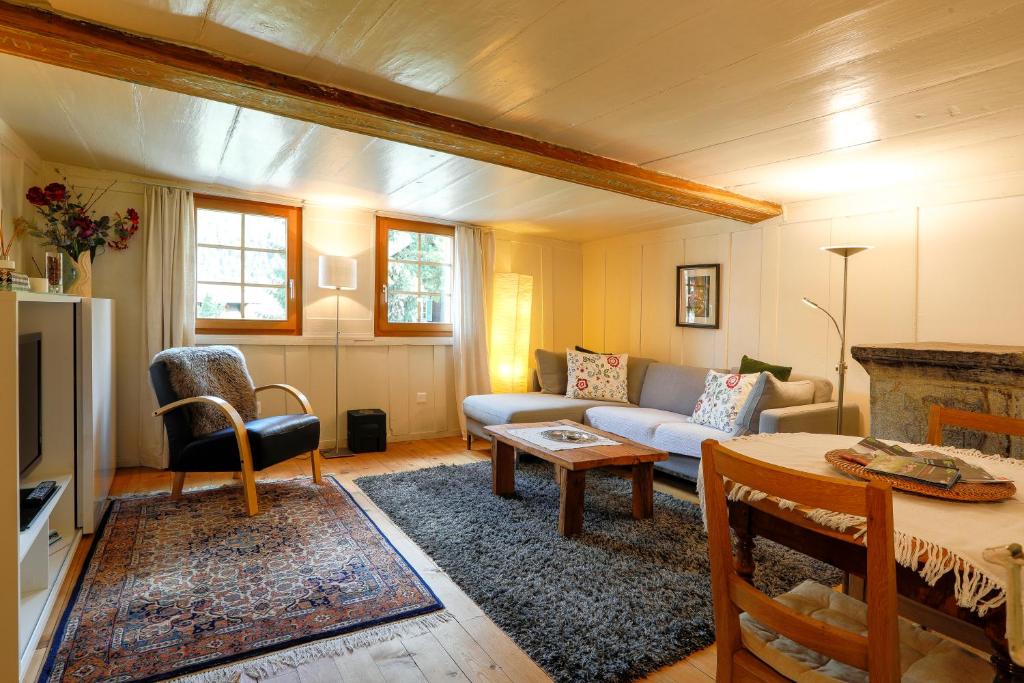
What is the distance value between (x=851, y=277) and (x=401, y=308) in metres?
3.59

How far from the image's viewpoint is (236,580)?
2.34 meters

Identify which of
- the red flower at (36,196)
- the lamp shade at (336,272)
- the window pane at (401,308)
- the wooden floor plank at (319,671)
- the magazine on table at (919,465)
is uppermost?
the red flower at (36,196)

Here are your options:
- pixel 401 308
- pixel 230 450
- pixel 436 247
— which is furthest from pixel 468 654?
pixel 436 247

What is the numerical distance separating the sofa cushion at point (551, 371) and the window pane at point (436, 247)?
1.28 meters

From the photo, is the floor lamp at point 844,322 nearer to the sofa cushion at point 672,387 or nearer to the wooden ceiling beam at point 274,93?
the sofa cushion at point 672,387

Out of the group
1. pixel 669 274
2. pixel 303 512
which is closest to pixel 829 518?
pixel 303 512

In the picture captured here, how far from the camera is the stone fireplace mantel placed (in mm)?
2469

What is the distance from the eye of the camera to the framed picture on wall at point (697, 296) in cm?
475

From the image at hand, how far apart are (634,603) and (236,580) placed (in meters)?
1.65

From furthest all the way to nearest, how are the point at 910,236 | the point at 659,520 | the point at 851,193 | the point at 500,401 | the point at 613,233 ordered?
the point at 613,233, the point at 500,401, the point at 851,193, the point at 910,236, the point at 659,520

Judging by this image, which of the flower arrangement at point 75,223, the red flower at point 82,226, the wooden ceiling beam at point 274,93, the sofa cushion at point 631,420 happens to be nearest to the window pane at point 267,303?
the flower arrangement at point 75,223

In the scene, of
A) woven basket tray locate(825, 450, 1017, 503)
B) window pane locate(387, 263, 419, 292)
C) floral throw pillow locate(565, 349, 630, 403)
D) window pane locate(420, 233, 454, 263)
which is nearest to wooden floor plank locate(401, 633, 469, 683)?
woven basket tray locate(825, 450, 1017, 503)

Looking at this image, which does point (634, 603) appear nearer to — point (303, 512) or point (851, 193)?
point (303, 512)

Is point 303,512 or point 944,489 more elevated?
→ point 944,489
